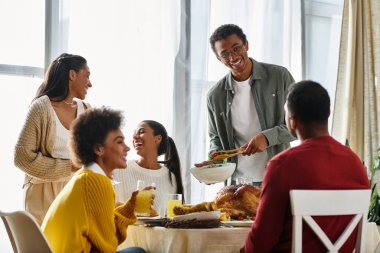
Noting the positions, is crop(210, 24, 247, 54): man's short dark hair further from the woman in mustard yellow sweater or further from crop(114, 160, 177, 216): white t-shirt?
the woman in mustard yellow sweater

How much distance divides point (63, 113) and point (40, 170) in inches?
12.2

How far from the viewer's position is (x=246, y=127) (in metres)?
3.55

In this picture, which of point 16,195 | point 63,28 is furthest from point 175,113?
point 16,195

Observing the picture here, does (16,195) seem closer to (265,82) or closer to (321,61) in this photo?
(265,82)

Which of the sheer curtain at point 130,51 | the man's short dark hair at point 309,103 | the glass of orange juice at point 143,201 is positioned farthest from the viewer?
the sheer curtain at point 130,51

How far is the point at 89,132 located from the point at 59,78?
77 cm

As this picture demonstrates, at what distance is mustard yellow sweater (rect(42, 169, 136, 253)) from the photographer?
2115mm

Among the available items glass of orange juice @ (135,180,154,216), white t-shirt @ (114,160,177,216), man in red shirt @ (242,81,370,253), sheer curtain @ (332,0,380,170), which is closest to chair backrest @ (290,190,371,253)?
man in red shirt @ (242,81,370,253)

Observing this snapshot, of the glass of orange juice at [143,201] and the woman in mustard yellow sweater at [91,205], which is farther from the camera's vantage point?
the glass of orange juice at [143,201]

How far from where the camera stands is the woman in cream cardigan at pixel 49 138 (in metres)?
2.89

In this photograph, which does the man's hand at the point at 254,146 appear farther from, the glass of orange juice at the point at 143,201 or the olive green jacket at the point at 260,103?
the glass of orange juice at the point at 143,201

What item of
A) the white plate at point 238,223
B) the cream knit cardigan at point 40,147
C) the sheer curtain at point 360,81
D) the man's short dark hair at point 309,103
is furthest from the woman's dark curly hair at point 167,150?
the sheer curtain at point 360,81

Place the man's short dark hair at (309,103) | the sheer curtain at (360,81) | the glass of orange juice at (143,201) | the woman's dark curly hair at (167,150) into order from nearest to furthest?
the man's short dark hair at (309,103) < the glass of orange juice at (143,201) < the woman's dark curly hair at (167,150) < the sheer curtain at (360,81)

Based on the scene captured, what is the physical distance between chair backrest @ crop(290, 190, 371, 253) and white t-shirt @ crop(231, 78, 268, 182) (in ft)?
4.80
